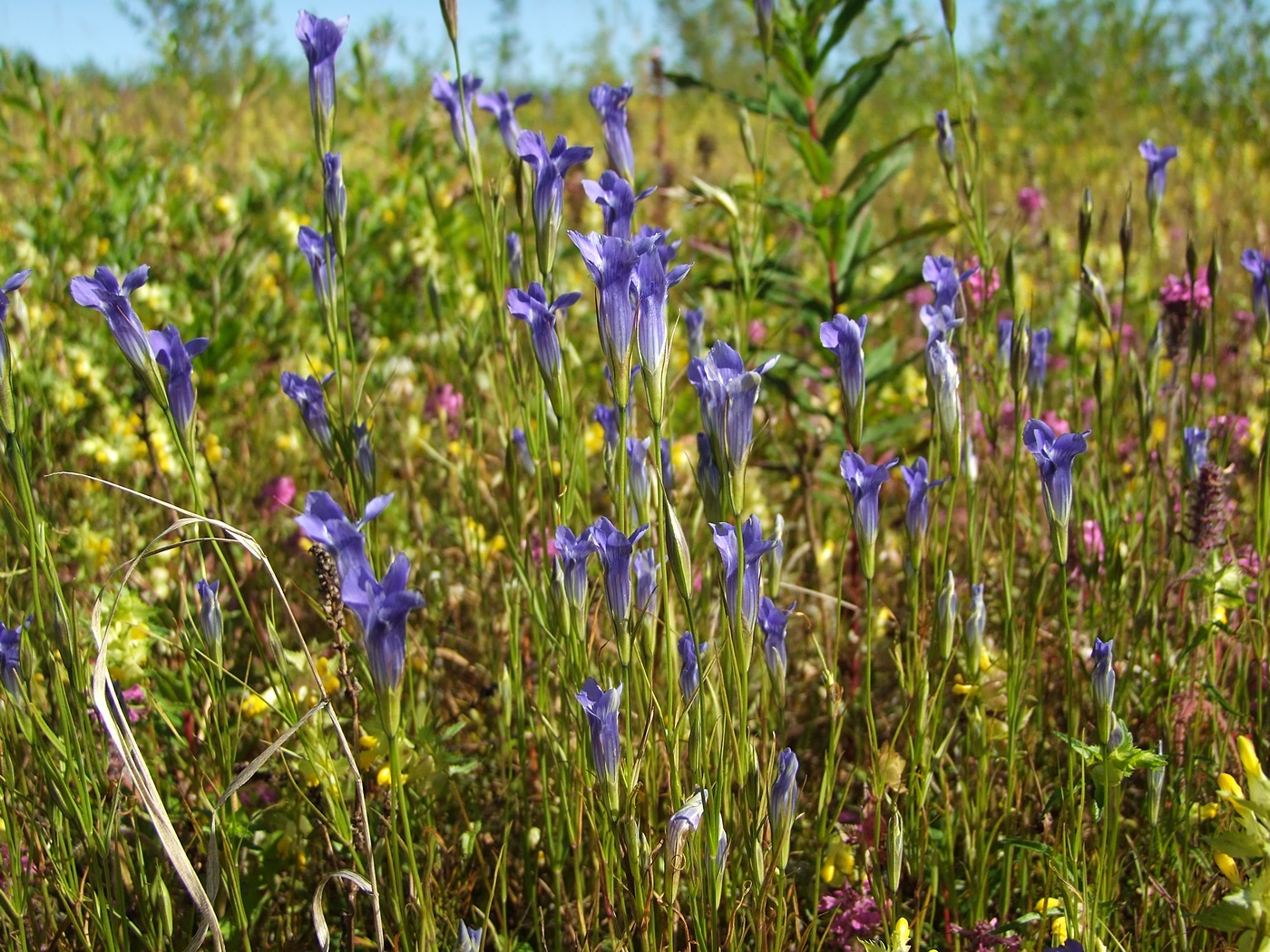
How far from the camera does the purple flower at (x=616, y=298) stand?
0.90 metres

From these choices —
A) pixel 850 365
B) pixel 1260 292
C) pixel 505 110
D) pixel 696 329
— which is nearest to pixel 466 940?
pixel 850 365

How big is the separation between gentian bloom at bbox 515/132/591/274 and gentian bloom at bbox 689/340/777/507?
35 centimetres

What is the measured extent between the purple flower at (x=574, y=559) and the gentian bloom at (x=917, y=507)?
358 millimetres

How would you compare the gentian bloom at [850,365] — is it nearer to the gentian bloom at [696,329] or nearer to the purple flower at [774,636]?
the purple flower at [774,636]

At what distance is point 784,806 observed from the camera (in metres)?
0.99

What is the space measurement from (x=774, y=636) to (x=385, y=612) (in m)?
0.47

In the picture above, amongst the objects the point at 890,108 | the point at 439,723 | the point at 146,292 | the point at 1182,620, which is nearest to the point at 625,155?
the point at 439,723

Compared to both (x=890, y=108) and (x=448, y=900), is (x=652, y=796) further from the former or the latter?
Answer: (x=890, y=108)

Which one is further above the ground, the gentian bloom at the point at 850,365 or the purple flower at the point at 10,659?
the gentian bloom at the point at 850,365

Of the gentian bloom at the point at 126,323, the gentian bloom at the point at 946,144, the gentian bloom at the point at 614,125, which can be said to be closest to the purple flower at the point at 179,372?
the gentian bloom at the point at 126,323

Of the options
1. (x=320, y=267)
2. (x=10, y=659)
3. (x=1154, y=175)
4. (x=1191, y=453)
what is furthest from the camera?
(x=1154, y=175)

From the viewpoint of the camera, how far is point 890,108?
8.11 meters

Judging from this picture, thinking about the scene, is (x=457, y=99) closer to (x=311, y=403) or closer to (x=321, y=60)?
(x=321, y=60)

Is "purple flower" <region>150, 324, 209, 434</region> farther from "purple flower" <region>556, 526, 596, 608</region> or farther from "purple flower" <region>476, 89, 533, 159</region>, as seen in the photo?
"purple flower" <region>476, 89, 533, 159</region>
